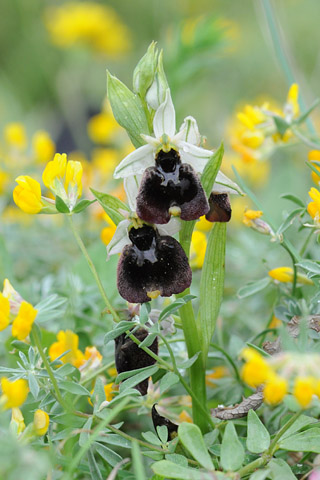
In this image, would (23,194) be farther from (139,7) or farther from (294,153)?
(139,7)

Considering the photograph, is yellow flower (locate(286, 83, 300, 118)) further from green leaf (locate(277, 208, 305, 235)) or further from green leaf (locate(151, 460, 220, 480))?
green leaf (locate(151, 460, 220, 480))

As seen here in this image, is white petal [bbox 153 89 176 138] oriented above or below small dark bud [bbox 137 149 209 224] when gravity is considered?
above

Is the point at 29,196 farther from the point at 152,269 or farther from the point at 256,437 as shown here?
the point at 256,437

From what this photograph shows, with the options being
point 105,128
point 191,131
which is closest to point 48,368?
point 191,131

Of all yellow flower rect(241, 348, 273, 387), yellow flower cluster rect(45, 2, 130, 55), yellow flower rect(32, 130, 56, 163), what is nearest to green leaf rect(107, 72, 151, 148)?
yellow flower rect(241, 348, 273, 387)

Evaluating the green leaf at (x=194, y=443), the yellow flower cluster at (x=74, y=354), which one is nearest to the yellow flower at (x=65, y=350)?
the yellow flower cluster at (x=74, y=354)

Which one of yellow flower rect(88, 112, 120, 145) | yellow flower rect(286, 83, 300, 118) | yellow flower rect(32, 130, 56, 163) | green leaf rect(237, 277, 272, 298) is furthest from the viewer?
yellow flower rect(88, 112, 120, 145)
